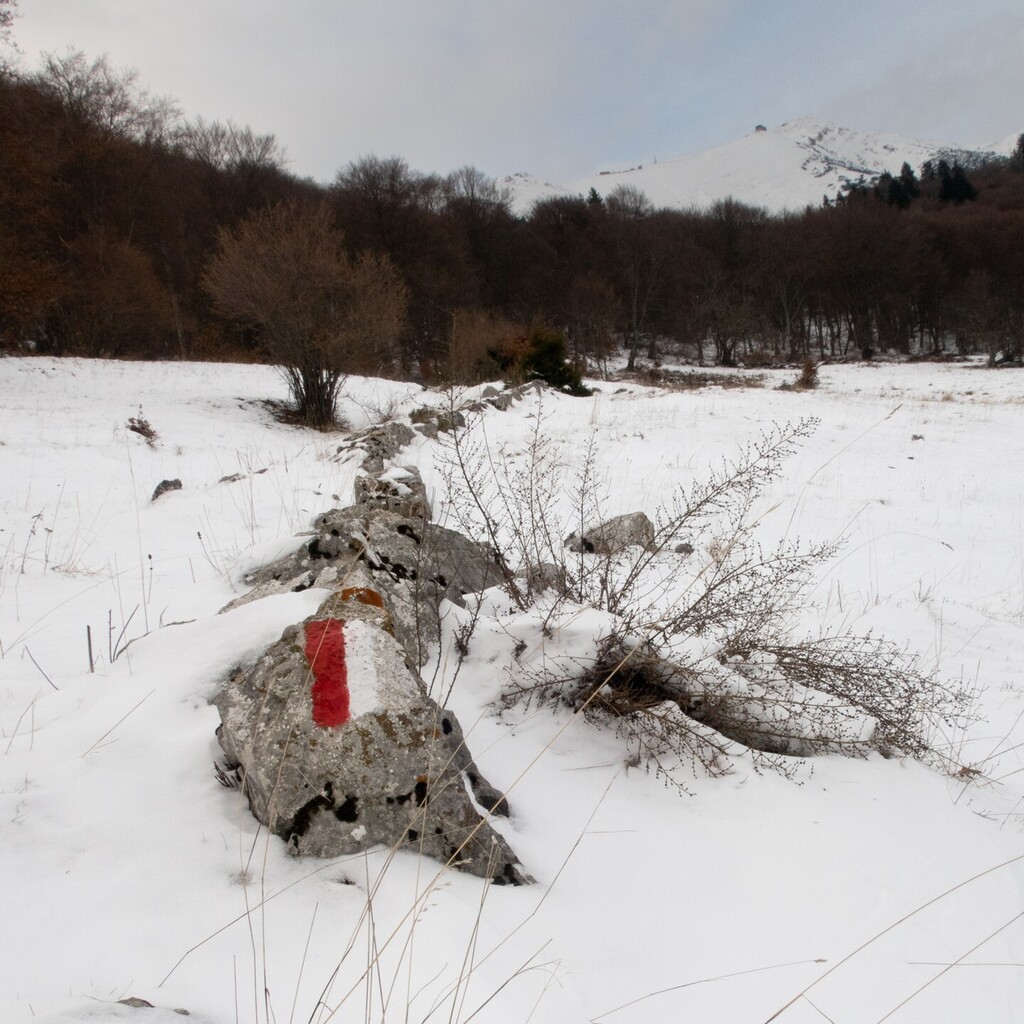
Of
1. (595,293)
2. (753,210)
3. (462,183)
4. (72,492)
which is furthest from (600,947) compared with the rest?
(753,210)

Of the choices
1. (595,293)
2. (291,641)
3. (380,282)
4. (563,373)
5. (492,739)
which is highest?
(595,293)

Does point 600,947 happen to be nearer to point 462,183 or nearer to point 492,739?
point 492,739

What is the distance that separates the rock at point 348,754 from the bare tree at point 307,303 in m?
12.1

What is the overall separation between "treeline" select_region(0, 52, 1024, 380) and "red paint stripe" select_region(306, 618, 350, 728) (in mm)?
12692

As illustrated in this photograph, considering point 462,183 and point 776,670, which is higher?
point 462,183

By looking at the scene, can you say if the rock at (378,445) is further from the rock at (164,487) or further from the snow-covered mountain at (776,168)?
the snow-covered mountain at (776,168)

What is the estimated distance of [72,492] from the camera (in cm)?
616

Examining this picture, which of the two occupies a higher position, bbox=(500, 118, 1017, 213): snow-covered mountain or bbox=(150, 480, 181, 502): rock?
bbox=(500, 118, 1017, 213): snow-covered mountain

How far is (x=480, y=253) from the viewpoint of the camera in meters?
40.0

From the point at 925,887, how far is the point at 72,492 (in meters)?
7.31

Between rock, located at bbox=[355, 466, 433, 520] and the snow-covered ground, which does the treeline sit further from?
the snow-covered ground

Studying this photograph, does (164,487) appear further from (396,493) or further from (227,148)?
(227,148)

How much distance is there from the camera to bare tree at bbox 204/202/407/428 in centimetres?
1225

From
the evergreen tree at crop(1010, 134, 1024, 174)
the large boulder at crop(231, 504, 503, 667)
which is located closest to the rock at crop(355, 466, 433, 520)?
the large boulder at crop(231, 504, 503, 667)
